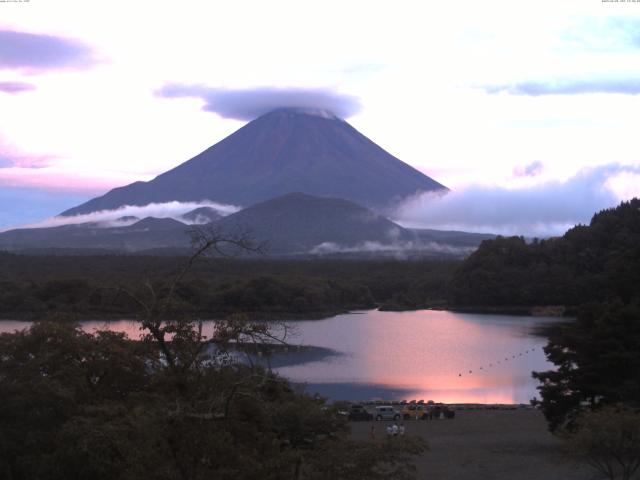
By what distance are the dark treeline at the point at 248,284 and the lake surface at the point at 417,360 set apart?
3.28 metres

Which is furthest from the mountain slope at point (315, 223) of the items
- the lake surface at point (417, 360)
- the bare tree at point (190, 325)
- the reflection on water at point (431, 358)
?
the bare tree at point (190, 325)

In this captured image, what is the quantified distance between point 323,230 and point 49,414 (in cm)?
11372

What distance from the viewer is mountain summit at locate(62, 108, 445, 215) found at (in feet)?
456

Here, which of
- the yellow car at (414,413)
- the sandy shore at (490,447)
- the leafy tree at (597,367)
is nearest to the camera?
the sandy shore at (490,447)

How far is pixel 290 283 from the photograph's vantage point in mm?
50594

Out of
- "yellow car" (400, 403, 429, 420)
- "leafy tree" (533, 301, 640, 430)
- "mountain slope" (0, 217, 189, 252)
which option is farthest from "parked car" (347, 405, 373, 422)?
"mountain slope" (0, 217, 189, 252)

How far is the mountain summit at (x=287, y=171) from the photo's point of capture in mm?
139000

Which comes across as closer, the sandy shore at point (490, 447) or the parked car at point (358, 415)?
the sandy shore at point (490, 447)

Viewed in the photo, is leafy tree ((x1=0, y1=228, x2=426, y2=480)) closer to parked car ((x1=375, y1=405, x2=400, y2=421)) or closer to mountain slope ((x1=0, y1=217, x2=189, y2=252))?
parked car ((x1=375, y1=405, x2=400, y2=421))

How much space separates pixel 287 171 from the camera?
5620 inches

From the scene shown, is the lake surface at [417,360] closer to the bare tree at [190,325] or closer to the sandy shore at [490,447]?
the sandy shore at [490,447]

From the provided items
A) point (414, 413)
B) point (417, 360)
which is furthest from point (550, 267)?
point (414, 413)

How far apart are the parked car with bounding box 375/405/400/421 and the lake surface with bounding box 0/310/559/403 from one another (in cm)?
332

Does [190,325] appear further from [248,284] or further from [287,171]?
[287,171]
